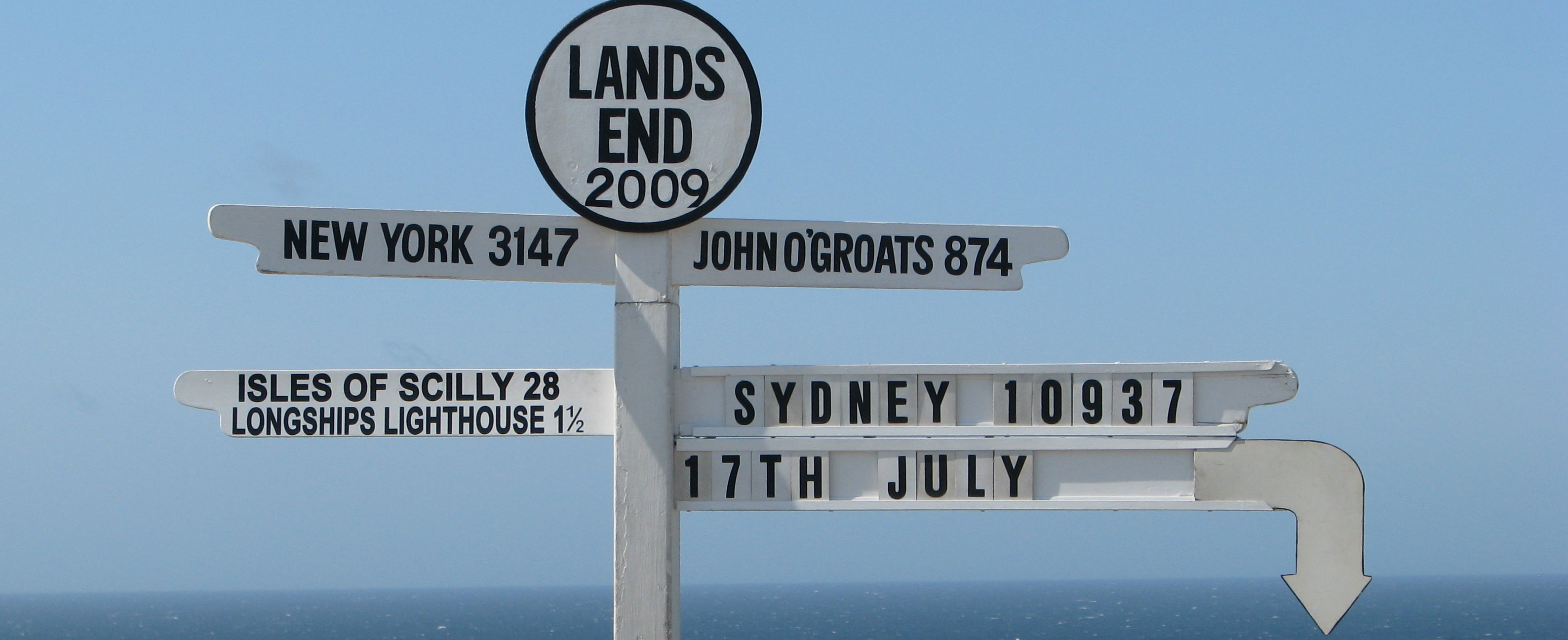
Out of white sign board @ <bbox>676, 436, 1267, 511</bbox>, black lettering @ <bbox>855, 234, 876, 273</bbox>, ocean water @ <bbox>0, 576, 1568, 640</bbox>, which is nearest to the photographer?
white sign board @ <bbox>676, 436, 1267, 511</bbox>

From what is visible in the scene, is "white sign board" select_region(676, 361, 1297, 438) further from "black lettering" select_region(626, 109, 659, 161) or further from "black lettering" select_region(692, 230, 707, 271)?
"black lettering" select_region(626, 109, 659, 161)

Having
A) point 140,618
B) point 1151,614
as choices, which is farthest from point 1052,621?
point 140,618

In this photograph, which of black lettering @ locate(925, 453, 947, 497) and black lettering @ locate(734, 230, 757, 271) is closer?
black lettering @ locate(925, 453, 947, 497)

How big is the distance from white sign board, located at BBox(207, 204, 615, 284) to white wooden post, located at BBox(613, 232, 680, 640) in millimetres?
151

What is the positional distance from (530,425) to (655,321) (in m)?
0.67

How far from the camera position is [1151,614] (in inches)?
5714

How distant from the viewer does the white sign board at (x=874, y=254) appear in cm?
589

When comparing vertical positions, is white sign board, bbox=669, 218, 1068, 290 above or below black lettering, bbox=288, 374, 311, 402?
above

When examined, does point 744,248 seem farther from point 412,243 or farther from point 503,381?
point 412,243

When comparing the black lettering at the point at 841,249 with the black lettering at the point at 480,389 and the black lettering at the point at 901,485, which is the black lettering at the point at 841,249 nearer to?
the black lettering at the point at 901,485

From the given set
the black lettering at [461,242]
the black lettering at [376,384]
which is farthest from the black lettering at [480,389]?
the black lettering at [461,242]

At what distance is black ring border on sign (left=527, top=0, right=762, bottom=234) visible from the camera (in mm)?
5812

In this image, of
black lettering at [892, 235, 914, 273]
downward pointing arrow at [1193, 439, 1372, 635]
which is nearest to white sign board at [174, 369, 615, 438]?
black lettering at [892, 235, 914, 273]

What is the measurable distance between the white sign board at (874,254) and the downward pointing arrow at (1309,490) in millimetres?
1053
